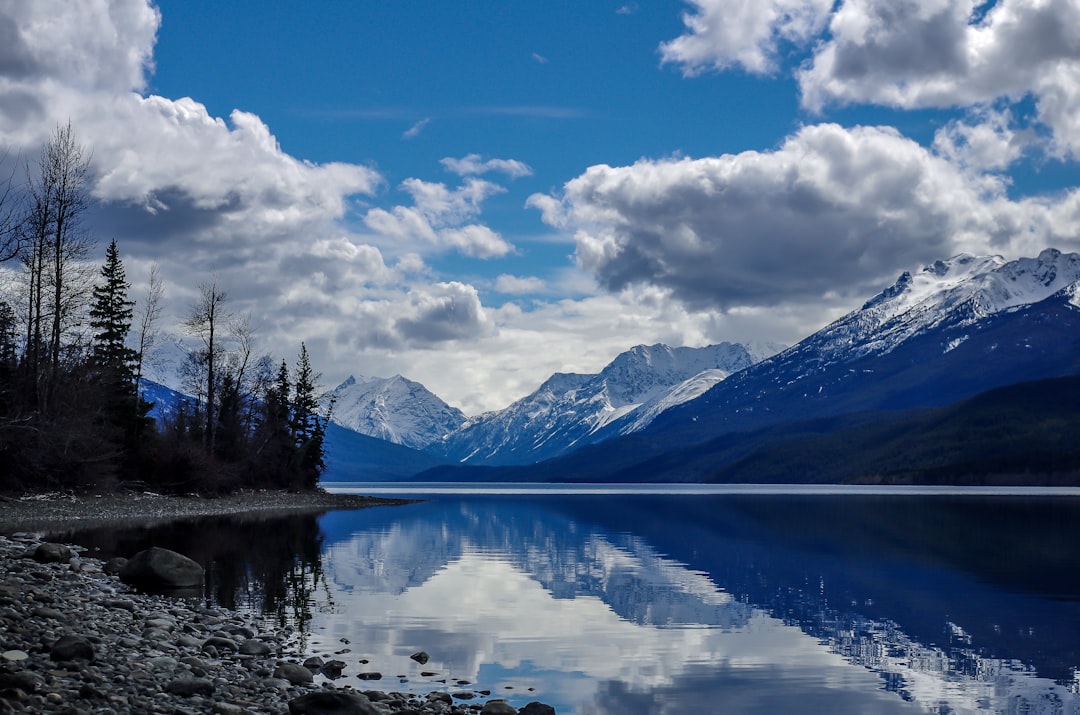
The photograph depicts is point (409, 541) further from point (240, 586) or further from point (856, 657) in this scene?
point (856, 657)

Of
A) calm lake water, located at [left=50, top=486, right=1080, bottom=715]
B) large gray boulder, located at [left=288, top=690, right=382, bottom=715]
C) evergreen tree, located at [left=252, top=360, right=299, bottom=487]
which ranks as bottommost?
calm lake water, located at [left=50, top=486, right=1080, bottom=715]

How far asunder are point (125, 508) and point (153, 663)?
55693 millimetres

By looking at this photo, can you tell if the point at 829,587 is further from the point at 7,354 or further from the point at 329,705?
the point at 7,354

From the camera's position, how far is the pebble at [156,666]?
617 inches

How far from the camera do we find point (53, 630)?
20484 millimetres

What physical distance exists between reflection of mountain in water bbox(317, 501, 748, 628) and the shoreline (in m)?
14.1

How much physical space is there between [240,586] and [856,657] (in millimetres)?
21841

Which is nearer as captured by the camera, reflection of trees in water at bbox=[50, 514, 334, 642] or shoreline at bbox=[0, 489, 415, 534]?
reflection of trees in water at bbox=[50, 514, 334, 642]

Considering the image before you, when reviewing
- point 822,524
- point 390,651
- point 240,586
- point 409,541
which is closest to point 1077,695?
point 390,651

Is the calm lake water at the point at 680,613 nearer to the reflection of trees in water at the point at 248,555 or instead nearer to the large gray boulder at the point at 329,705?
the reflection of trees in water at the point at 248,555

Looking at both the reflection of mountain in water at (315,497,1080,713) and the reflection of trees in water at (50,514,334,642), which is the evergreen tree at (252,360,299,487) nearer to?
the reflection of mountain in water at (315,497,1080,713)

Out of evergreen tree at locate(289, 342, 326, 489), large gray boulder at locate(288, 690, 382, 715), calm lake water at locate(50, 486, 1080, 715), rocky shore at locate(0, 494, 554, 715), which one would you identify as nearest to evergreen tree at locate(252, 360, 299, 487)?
evergreen tree at locate(289, 342, 326, 489)

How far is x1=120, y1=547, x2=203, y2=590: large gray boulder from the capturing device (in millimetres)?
34969

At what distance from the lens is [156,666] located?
18969 millimetres
